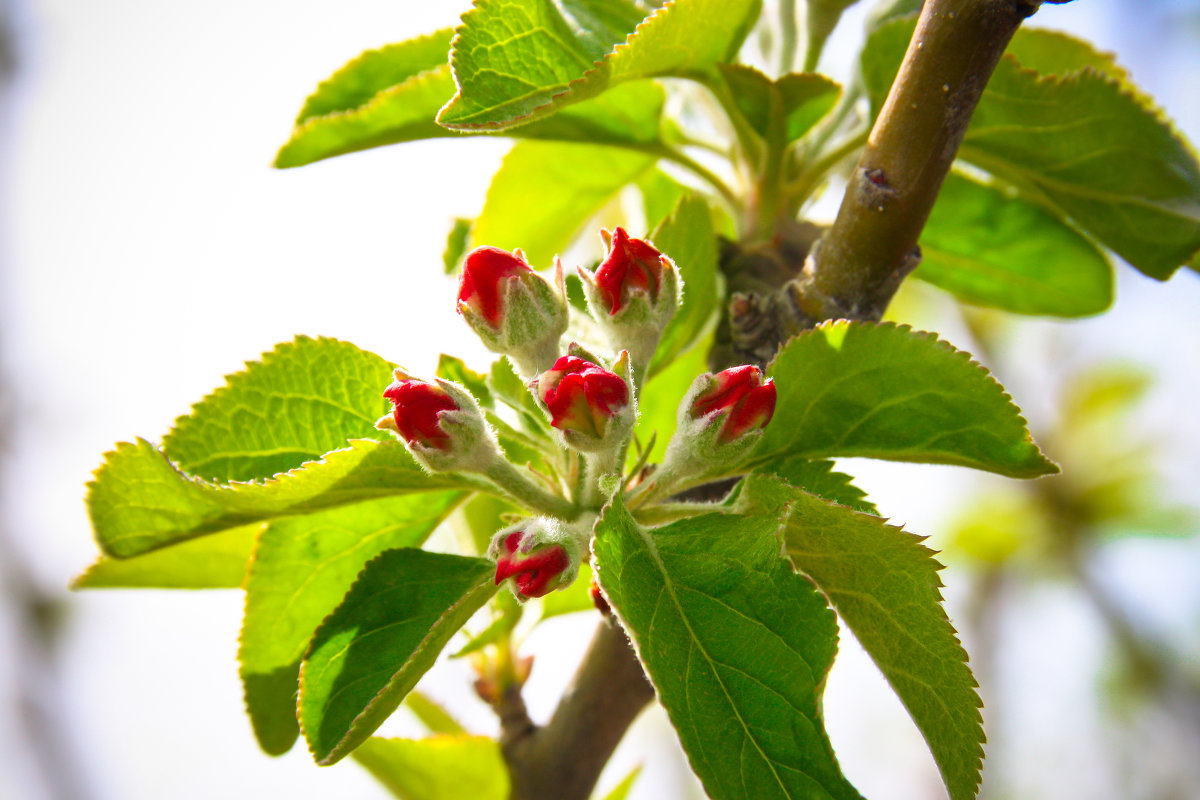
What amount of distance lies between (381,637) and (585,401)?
25cm

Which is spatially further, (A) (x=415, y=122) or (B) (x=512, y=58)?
(A) (x=415, y=122)

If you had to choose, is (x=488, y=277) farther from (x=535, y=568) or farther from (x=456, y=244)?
(x=456, y=244)

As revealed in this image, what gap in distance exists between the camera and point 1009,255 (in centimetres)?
124

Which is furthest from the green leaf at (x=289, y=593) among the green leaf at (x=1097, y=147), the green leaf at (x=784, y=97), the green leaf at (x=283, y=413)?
the green leaf at (x=1097, y=147)

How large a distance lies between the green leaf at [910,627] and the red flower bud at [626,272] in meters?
0.22

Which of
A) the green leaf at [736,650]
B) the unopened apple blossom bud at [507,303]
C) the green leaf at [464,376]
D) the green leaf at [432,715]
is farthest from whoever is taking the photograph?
the green leaf at [432,715]

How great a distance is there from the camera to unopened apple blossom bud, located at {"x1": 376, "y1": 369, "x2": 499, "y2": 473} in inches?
29.6

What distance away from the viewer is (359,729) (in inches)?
27.4

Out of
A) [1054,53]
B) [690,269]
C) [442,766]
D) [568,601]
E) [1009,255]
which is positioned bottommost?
[442,766]

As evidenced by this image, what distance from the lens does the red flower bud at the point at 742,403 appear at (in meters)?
0.77

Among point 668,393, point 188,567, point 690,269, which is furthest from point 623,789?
point 690,269

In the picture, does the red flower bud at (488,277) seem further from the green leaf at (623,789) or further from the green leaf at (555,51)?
the green leaf at (623,789)

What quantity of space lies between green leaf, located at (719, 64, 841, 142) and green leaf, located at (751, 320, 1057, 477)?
0.32 metres

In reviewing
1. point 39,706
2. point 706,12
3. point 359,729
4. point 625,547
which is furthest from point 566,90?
point 39,706
